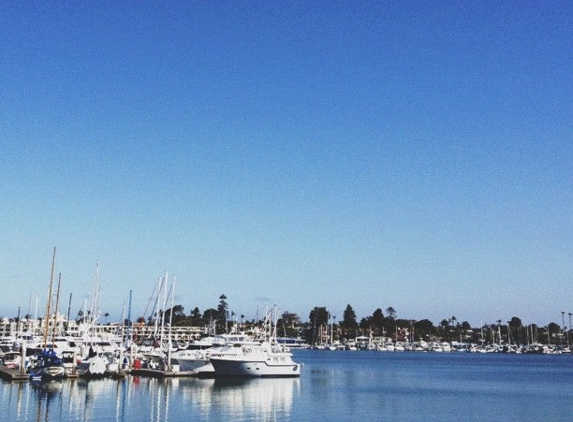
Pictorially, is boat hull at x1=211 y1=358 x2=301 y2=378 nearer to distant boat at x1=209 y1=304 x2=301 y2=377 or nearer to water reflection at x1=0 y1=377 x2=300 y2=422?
distant boat at x1=209 y1=304 x2=301 y2=377

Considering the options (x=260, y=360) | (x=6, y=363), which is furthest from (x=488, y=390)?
(x=6, y=363)

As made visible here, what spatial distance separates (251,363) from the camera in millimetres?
74438

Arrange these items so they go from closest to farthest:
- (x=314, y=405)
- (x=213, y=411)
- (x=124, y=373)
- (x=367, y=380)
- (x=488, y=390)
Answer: (x=213, y=411) < (x=314, y=405) < (x=124, y=373) < (x=488, y=390) < (x=367, y=380)

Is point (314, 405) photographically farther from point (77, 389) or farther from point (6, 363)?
point (6, 363)

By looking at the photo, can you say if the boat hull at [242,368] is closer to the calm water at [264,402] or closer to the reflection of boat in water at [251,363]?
the reflection of boat in water at [251,363]

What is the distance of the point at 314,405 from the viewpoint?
54219 mm

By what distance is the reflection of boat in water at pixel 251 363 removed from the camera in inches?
2908

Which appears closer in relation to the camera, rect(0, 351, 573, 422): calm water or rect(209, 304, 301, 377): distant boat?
rect(0, 351, 573, 422): calm water

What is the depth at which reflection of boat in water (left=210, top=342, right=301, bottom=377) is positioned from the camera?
7388cm

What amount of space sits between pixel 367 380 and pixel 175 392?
35954mm

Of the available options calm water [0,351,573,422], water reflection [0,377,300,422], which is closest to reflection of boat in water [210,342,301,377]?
calm water [0,351,573,422]

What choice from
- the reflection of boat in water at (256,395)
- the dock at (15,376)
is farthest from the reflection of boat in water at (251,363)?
the dock at (15,376)

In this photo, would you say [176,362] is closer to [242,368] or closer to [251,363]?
[242,368]

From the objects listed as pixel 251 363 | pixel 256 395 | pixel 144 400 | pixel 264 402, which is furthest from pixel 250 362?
pixel 144 400
